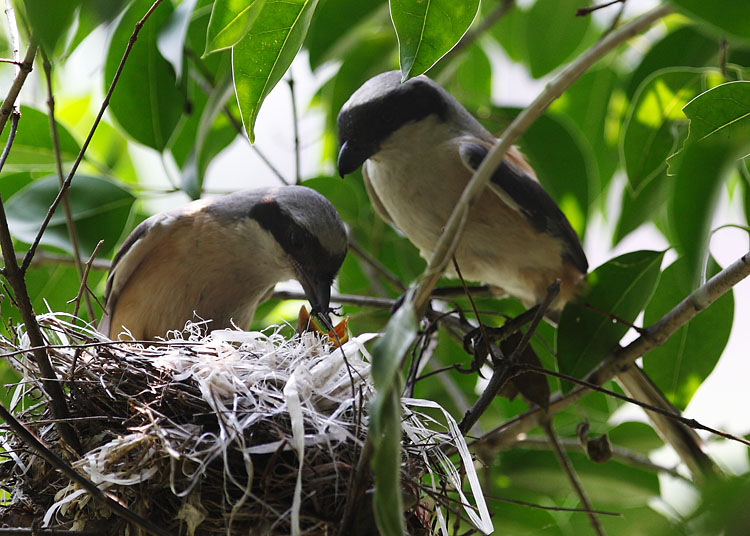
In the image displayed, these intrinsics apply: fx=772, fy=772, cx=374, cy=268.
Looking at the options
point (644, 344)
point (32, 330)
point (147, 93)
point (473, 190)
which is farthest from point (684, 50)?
point (32, 330)

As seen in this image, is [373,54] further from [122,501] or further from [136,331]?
[122,501]

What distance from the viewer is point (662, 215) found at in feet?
9.26

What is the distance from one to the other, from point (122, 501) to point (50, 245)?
1.00 meters

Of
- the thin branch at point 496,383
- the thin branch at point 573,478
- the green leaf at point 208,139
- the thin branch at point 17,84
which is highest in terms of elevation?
the thin branch at point 17,84

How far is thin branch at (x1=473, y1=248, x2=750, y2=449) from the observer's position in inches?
64.2

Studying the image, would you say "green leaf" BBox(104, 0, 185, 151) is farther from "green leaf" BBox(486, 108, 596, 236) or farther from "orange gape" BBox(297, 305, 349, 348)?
"green leaf" BBox(486, 108, 596, 236)

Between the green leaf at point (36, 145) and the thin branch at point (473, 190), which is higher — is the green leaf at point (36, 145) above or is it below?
below

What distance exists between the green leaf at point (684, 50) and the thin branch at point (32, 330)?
185 cm

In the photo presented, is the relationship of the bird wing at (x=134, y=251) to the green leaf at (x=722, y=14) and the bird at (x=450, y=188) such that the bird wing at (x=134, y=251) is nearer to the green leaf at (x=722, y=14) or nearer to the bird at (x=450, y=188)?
the bird at (x=450, y=188)

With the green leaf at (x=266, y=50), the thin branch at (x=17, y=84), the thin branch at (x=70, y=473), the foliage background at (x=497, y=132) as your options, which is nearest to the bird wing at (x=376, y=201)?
the foliage background at (x=497, y=132)

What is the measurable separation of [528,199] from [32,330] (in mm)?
1573

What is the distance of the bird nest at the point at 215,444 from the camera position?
1377 millimetres

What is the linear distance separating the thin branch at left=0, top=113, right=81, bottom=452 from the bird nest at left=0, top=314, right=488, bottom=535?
0.04 m

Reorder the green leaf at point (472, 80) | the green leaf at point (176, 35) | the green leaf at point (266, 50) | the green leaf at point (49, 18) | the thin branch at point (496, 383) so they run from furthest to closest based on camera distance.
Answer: the green leaf at point (472, 80)
the green leaf at point (176, 35)
the thin branch at point (496, 383)
the green leaf at point (266, 50)
the green leaf at point (49, 18)
